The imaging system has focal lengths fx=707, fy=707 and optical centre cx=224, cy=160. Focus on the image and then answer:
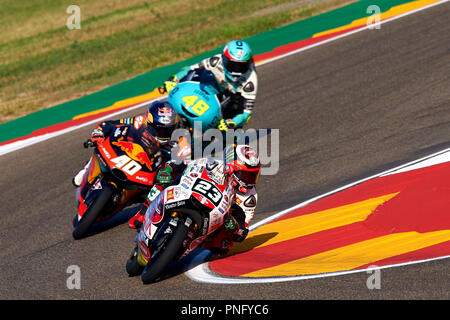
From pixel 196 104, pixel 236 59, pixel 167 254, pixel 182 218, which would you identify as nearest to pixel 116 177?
pixel 196 104

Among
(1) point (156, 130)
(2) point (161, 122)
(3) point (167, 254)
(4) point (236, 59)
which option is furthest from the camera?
(4) point (236, 59)

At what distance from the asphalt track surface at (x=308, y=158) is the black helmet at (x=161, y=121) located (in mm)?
1363

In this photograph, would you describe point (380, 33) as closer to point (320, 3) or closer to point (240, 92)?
point (320, 3)

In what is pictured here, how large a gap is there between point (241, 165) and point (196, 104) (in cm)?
279

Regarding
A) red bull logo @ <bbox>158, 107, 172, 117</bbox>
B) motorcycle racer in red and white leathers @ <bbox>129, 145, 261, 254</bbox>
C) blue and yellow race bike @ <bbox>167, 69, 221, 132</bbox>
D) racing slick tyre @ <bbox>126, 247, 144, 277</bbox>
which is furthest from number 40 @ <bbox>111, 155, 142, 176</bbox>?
racing slick tyre @ <bbox>126, 247, 144, 277</bbox>

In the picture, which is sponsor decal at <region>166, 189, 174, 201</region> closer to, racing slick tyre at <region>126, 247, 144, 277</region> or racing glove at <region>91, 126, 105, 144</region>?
racing slick tyre at <region>126, 247, 144, 277</region>

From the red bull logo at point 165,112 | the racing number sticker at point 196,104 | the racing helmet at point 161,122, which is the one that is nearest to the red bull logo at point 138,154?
the racing helmet at point 161,122

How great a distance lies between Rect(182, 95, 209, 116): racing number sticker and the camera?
31.4 ft

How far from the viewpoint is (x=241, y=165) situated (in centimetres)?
700

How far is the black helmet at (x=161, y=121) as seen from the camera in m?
8.23

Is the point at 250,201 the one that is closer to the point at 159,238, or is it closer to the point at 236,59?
the point at 159,238

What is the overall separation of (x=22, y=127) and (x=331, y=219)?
8.21 meters
